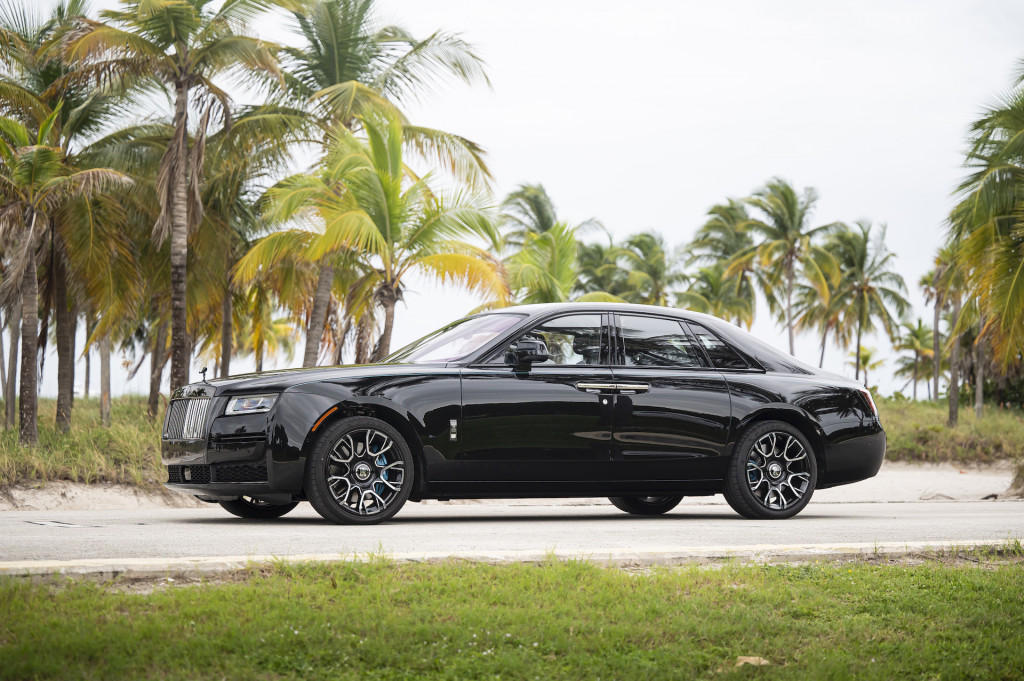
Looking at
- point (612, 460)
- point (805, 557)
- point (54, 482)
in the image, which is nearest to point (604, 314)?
point (612, 460)

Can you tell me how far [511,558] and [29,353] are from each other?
1605 cm

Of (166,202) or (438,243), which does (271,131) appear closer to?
(166,202)

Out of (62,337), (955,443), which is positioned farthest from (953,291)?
(62,337)

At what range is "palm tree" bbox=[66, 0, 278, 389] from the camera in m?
18.5

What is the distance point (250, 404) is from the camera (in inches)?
295

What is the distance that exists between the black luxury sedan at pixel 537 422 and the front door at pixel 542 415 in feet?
0.04

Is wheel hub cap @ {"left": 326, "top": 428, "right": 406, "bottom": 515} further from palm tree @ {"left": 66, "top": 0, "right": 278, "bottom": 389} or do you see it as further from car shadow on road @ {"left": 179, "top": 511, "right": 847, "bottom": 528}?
palm tree @ {"left": 66, "top": 0, "right": 278, "bottom": 389}

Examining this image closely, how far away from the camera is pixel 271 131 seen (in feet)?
72.3

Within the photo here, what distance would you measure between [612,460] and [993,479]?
17781 mm

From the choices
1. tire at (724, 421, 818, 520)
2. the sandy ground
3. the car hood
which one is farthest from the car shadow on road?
the sandy ground

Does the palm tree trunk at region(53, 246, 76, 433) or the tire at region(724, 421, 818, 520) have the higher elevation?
the palm tree trunk at region(53, 246, 76, 433)

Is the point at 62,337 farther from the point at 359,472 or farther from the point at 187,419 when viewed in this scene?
the point at 359,472

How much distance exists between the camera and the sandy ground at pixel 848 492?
12328 mm

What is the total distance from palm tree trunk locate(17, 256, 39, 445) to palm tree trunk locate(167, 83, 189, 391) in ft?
7.96
